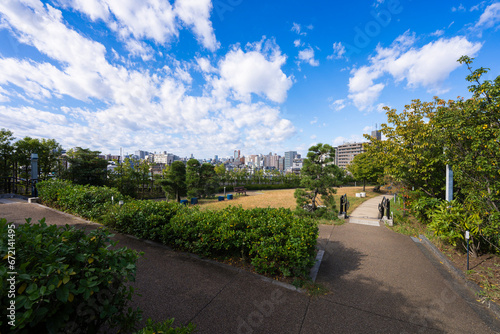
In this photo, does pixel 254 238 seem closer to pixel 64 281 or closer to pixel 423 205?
pixel 64 281

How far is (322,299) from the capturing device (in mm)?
3338

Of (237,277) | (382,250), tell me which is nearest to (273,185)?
(382,250)

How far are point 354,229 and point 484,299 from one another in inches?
171

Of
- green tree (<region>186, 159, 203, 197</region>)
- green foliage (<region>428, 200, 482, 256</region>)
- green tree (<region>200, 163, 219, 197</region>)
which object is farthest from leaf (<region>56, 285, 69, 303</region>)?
green tree (<region>200, 163, 219, 197</region>)

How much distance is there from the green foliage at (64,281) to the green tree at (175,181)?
14329 mm

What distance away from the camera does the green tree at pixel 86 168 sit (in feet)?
45.5

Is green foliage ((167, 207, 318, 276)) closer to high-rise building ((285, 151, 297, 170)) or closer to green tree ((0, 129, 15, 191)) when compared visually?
green tree ((0, 129, 15, 191))

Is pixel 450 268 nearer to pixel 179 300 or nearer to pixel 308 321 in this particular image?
pixel 308 321

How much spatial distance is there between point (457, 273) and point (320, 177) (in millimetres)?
5509

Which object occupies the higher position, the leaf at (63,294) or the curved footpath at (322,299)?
the leaf at (63,294)

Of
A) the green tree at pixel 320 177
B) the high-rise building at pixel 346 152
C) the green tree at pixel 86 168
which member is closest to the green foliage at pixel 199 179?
the green tree at pixel 86 168

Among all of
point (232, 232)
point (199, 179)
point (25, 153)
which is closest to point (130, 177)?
point (199, 179)

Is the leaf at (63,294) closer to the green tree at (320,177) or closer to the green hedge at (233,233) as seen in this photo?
the green hedge at (233,233)

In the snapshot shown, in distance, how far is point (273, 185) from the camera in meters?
32.9
